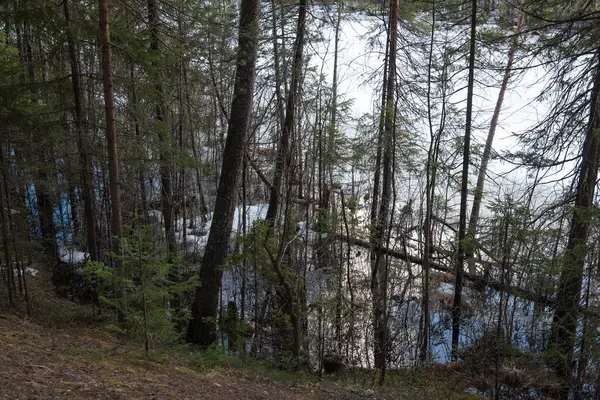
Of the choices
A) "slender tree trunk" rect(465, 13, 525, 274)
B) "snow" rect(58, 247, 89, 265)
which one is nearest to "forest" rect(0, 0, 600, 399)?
"slender tree trunk" rect(465, 13, 525, 274)

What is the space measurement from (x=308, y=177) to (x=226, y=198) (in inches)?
156

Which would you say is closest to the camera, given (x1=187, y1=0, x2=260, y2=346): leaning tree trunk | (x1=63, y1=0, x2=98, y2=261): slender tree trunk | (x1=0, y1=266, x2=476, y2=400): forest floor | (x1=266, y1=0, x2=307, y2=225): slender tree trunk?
(x1=0, y1=266, x2=476, y2=400): forest floor

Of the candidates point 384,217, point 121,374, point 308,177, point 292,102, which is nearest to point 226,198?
point 292,102

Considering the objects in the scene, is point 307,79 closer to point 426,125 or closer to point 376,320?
point 426,125

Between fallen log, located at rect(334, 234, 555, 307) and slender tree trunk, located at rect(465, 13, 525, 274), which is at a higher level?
slender tree trunk, located at rect(465, 13, 525, 274)

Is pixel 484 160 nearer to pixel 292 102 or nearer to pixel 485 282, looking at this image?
pixel 485 282

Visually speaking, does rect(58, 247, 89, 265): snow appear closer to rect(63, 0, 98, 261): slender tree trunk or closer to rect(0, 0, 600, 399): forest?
rect(0, 0, 600, 399): forest

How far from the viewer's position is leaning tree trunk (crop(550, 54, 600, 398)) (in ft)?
22.5

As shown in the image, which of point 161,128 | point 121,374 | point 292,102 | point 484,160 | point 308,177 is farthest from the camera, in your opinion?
point 484,160

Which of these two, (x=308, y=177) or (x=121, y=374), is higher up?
(x=308, y=177)

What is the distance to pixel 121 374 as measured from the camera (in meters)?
4.64

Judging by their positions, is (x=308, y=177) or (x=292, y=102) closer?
(x=292, y=102)

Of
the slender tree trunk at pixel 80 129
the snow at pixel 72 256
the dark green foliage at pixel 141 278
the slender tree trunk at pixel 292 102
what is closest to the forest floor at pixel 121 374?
the dark green foliage at pixel 141 278

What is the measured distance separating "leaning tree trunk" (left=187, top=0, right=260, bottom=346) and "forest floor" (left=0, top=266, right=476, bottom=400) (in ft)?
4.22
